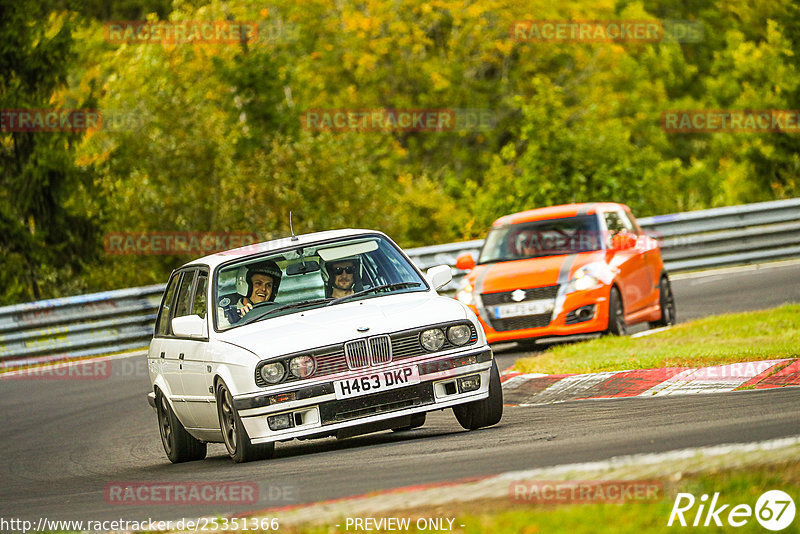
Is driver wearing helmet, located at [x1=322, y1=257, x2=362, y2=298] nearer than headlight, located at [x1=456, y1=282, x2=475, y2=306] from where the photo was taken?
Yes

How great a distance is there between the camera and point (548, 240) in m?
16.7

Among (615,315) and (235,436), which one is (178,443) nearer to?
(235,436)

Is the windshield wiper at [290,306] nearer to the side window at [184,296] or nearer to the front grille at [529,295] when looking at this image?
the side window at [184,296]

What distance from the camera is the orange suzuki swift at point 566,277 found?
15.5 metres

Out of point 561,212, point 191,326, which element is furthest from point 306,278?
point 561,212

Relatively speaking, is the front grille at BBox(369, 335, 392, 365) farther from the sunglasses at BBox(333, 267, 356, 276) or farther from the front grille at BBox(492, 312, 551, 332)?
the front grille at BBox(492, 312, 551, 332)

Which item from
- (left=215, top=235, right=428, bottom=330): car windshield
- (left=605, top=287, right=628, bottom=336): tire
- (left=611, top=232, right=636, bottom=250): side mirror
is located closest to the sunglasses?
(left=215, top=235, right=428, bottom=330): car windshield

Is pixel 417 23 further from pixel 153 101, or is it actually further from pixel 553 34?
pixel 153 101

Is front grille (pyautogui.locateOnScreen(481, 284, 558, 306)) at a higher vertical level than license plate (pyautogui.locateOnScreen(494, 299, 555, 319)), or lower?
higher

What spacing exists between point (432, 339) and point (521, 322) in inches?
253

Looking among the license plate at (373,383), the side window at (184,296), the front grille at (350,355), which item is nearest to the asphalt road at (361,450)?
the license plate at (373,383)

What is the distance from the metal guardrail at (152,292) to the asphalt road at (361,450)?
21.1 ft

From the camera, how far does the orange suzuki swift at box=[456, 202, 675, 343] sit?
50.8ft

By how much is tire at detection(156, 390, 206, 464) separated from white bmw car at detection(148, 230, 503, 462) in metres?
0.01
